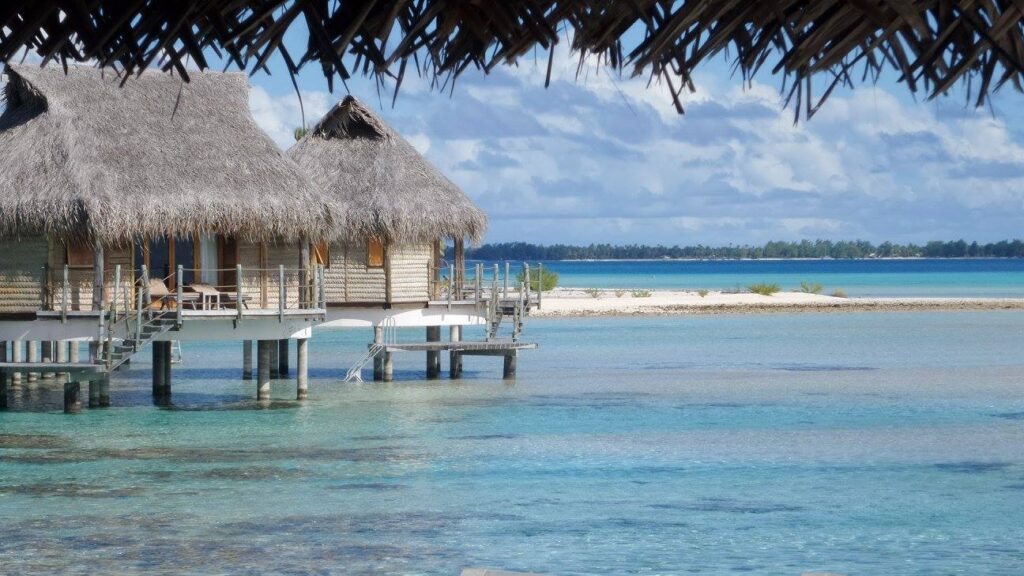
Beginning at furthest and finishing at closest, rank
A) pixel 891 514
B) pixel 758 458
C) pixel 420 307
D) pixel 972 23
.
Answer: pixel 420 307 → pixel 758 458 → pixel 891 514 → pixel 972 23

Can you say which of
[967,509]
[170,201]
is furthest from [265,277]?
[967,509]

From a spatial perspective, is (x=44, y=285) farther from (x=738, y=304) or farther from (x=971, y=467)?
(x=738, y=304)

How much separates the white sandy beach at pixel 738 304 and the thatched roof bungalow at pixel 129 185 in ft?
93.6

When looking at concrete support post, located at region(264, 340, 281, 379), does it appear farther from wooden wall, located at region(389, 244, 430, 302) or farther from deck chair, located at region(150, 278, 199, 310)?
deck chair, located at region(150, 278, 199, 310)

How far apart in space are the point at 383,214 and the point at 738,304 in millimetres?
33027

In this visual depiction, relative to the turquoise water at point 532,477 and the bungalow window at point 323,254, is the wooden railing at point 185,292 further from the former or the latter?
the bungalow window at point 323,254

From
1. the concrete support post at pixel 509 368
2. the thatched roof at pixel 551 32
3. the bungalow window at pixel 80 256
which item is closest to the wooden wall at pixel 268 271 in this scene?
the bungalow window at pixel 80 256

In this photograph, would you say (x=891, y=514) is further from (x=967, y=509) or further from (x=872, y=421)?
(x=872, y=421)

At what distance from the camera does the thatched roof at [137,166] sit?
1764 cm

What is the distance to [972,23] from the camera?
144 inches

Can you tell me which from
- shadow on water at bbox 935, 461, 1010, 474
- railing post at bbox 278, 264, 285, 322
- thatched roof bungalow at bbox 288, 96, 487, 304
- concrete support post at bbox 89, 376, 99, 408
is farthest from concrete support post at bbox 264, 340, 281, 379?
shadow on water at bbox 935, 461, 1010, 474

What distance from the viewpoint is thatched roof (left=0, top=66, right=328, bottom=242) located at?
17641 mm

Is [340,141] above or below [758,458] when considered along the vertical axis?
above

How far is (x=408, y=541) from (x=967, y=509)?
16.1ft
